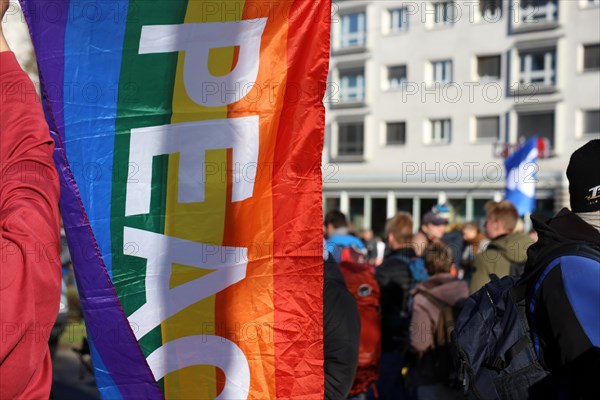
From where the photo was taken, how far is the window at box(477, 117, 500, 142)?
98.6ft

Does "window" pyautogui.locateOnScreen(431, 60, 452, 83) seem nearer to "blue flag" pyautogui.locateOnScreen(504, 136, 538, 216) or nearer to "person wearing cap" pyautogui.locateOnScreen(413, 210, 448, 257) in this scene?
"blue flag" pyautogui.locateOnScreen(504, 136, 538, 216)

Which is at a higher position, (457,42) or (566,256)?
(457,42)

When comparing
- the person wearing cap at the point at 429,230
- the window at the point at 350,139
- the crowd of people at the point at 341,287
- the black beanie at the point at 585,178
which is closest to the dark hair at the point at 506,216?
the crowd of people at the point at 341,287

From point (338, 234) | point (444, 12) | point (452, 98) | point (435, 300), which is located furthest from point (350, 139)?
point (435, 300)

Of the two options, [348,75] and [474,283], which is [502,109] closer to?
[348,75]

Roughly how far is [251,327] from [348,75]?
107 ft

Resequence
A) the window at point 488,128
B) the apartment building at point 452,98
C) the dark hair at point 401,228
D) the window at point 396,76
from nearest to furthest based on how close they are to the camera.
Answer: the dark hair at point 401,228 < the apartment building at point 452,98 < the window at point 488,128 < the window at point 396,76

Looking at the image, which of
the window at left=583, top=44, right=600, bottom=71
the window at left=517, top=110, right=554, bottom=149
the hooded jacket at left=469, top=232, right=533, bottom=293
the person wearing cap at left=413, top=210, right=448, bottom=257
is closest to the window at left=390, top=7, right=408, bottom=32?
the window at left=517, top=110, right=554, bottom=149

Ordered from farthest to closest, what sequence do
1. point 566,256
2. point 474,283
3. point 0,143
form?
1. point 474,283
2. point 566,256
3. point 0,143

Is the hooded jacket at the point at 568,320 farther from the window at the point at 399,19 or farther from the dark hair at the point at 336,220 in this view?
the window at the point at 399,19

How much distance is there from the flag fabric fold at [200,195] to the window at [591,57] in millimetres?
27634

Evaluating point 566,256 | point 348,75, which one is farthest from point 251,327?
point 348,75

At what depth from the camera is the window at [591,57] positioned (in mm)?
27803

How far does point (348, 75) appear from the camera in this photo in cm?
3472
